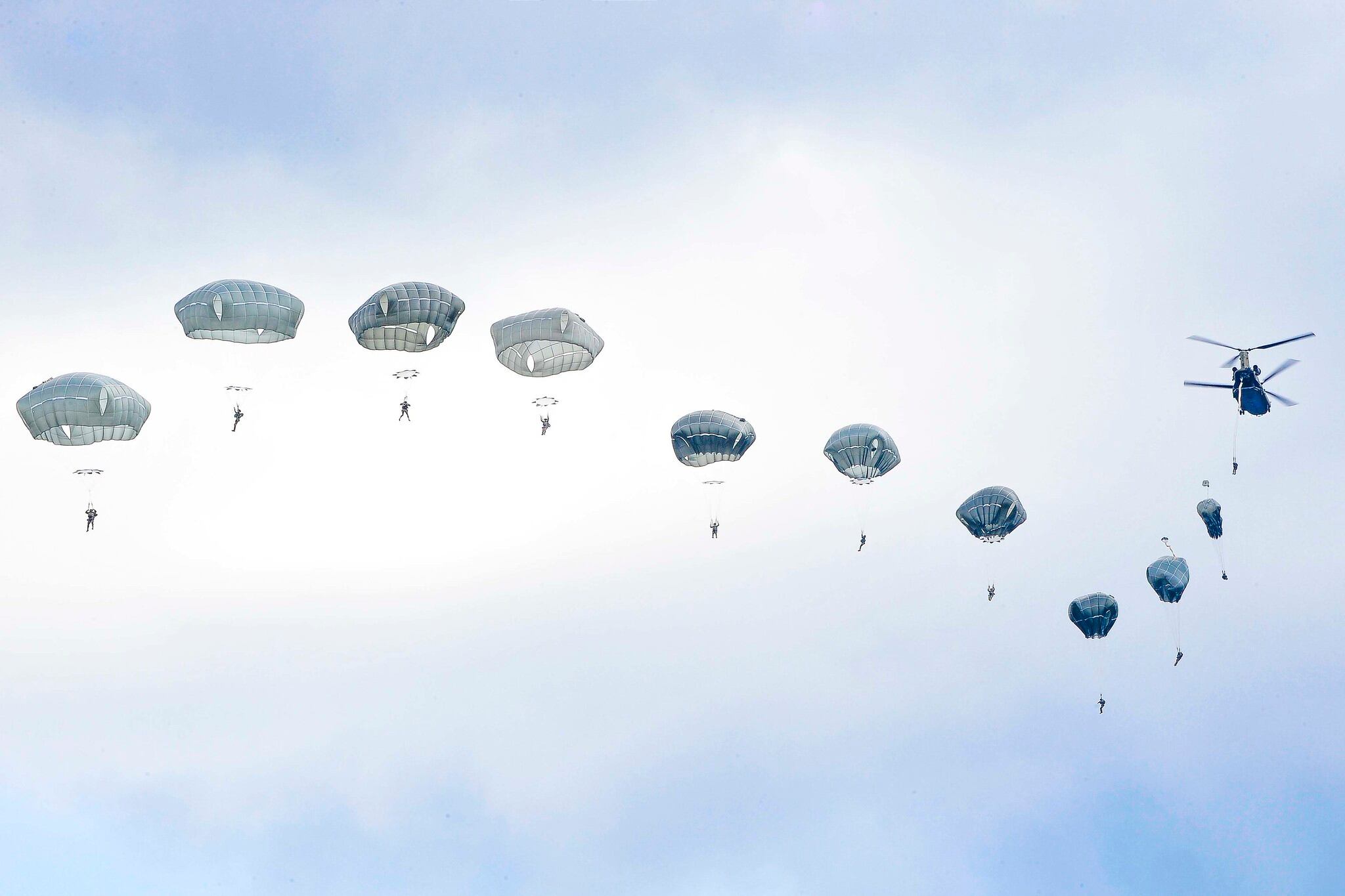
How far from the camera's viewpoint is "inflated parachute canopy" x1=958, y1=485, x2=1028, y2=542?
104 metres

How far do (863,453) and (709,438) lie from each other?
10.2 m

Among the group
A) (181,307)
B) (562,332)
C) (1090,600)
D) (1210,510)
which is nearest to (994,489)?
(1090,600)

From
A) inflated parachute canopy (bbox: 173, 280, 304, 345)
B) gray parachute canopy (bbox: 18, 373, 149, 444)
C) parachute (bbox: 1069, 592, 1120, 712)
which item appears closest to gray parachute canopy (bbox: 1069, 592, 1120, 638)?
parachute (bbox: 1069, 592, 1120, 712)

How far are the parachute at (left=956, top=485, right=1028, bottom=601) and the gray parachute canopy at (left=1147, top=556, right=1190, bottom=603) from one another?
37.9ft

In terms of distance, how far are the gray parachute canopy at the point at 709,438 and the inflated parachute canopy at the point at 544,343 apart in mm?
10094

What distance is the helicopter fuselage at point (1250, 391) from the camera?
9762cm

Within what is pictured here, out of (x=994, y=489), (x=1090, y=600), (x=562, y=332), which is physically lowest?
(x=1090, y=600)

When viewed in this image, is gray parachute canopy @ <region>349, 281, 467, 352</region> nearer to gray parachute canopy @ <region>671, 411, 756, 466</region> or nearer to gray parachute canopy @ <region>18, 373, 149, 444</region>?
gray parachute canopy @ <region>18, 373, 149, 444</region>

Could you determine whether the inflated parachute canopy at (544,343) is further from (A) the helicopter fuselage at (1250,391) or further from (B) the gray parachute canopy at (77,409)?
(A) the helicopter fuselage at (1250,391)

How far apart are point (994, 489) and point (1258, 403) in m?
17.9

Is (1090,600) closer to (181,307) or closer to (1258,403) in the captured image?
(1258,403)

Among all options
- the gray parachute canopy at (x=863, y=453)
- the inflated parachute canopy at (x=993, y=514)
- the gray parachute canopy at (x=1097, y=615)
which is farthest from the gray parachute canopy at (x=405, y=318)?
the gray parachute canopy at (x=1097, y=615)

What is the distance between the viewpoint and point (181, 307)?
292 feet

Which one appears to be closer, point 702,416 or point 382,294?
point 382,294
